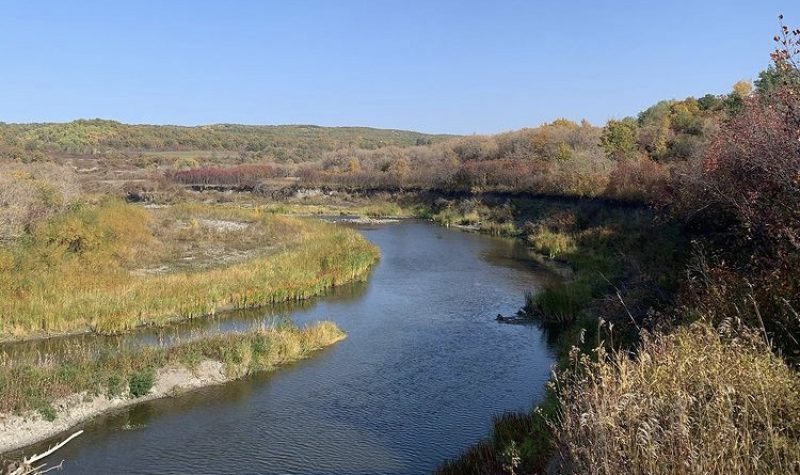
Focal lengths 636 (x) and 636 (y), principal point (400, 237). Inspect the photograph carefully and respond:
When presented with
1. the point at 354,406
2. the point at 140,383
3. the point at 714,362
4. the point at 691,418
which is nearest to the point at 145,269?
the point at 140,383

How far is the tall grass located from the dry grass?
11.6m

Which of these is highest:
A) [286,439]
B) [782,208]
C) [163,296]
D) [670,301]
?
[782,208]

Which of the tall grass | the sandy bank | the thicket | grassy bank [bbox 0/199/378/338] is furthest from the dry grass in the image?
grassy bank [bbox 0/199/378/338]

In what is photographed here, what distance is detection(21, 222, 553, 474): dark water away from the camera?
40.2 ft

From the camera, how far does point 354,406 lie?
14.8 metres

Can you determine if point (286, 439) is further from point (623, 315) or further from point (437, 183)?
point (437, 183)

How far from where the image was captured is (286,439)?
13.1 meters

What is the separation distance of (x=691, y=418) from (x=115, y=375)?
13.0 metres

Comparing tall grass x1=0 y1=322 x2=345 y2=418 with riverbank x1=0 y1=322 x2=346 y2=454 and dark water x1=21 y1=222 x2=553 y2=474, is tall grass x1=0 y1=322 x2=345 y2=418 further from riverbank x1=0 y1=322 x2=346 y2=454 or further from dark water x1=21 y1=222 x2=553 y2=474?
dark water x1=21 y1=222 x2=553 y2=474

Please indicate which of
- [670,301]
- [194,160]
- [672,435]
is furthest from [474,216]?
[194,160]

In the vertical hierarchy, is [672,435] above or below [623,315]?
above

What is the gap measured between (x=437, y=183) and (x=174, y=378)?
5698 centimetres

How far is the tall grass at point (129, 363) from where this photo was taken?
1338cm

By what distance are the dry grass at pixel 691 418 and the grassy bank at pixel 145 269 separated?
17469mm
